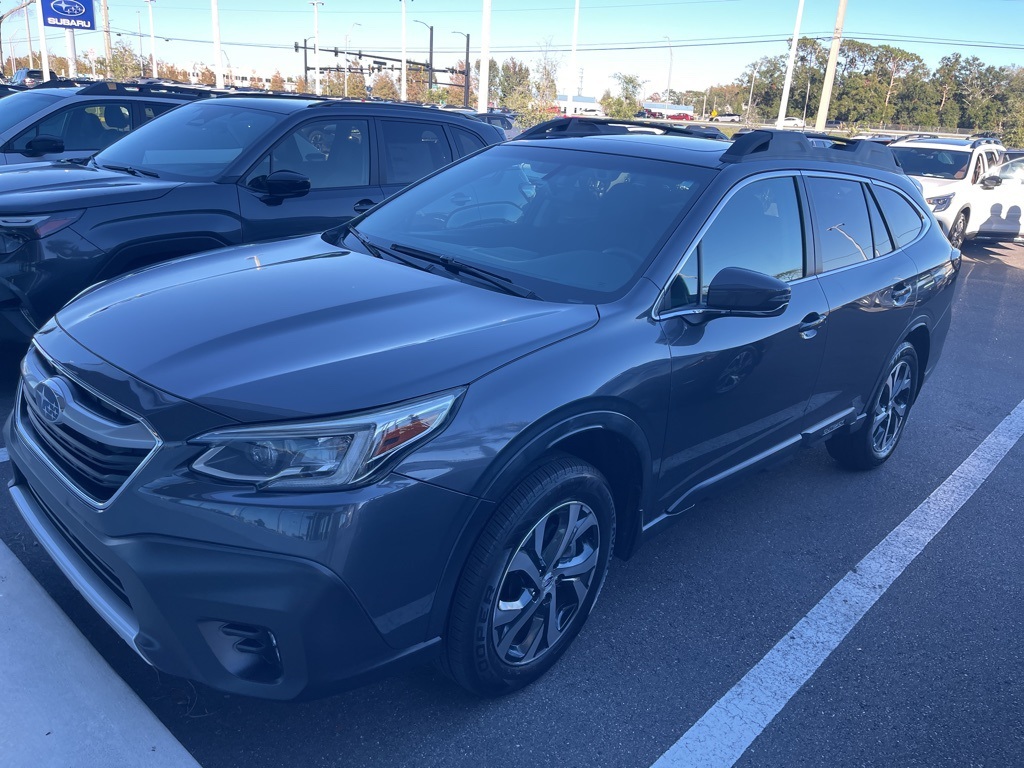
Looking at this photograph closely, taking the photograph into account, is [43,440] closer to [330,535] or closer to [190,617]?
[190,617]

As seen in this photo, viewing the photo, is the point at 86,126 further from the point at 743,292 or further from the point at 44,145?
the point at 743,292

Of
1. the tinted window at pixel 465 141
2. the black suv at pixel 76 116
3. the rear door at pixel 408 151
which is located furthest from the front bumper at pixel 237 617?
the black suv at pixel 76 116

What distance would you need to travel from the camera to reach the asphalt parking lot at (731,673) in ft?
8.49

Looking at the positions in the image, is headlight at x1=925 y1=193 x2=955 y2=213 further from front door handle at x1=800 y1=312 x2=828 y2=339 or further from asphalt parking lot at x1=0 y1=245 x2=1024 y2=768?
front door handle at x1=800 y1=312 x2=828 y2=339

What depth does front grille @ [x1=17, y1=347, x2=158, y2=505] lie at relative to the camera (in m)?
2.22

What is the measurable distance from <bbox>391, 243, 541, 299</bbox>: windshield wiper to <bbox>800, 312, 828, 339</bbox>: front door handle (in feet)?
4.43

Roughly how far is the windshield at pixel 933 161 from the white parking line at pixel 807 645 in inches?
435

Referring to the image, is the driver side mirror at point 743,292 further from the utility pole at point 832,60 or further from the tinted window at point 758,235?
the utility pole at point 832,60

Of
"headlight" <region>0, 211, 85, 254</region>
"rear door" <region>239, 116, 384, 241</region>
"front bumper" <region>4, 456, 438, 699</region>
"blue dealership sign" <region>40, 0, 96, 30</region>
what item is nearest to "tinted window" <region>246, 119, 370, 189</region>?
"rear door" <region>239, 116, 384, 241</region>

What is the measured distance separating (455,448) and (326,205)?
3.97 metres

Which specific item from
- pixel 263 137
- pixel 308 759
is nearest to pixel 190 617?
pixel 308 759

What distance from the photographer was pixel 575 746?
8.54 feet

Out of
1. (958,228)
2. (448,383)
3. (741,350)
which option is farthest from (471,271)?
(958,228)

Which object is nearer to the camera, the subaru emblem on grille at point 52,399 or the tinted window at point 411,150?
the subaru emblem on grille at point 52,399
